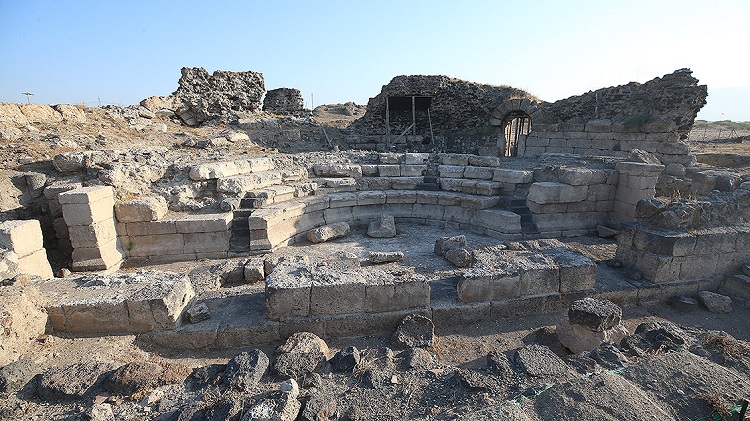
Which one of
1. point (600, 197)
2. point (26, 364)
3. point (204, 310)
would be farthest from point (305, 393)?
point (600, 197)

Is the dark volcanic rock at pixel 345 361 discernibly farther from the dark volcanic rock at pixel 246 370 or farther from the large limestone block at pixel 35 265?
the large limestone block at pixel 35 265

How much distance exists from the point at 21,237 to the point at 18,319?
1.94 meters

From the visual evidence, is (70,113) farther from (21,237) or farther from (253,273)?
(253,273)

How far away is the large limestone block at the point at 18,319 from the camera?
Answer: 11.4 feet

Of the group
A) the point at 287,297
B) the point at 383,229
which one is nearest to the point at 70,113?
the point at 383,229

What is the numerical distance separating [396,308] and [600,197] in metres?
6.20

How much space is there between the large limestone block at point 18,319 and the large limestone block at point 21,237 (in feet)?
3.64

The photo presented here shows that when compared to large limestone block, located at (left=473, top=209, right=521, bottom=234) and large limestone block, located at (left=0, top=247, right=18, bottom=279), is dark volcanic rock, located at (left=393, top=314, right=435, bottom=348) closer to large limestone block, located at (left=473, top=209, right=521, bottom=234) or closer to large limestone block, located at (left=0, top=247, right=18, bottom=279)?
large limestone block, located at (left=473, top=209, right=521, bottom=234)

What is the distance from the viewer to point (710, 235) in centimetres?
549

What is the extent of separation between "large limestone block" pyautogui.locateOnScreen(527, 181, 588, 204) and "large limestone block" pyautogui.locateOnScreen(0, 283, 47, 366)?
27.8ft

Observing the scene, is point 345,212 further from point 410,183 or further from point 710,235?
point 710,235

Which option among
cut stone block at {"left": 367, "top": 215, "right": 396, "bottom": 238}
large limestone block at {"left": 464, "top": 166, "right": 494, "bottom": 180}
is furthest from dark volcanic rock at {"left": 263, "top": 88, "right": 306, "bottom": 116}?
cut stone block at {"left": 367, "top": 215, "right": 396, "bottom": 238}

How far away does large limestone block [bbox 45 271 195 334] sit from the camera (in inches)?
160

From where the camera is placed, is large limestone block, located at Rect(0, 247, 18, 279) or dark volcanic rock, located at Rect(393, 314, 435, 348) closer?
dark volcanic rock, located at Rect(393, 314, 435, 348)
